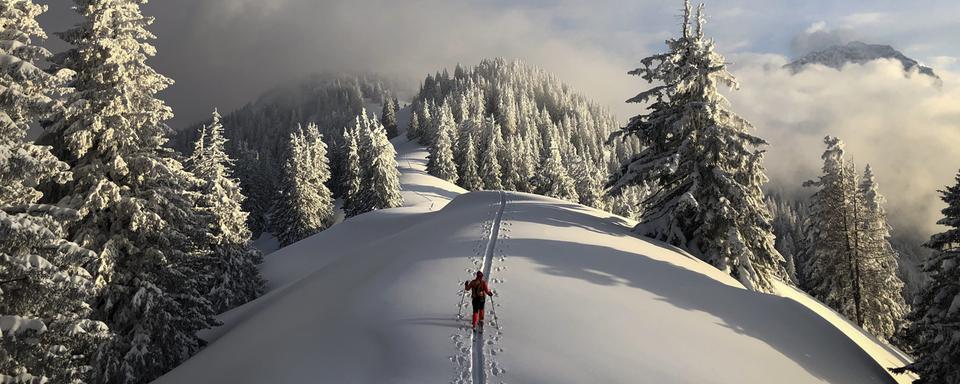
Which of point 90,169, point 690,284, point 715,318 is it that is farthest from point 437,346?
point 90,169

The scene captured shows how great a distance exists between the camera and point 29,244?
34.4ft

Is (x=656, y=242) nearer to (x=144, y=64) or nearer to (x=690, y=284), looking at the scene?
(x=690, y=284)

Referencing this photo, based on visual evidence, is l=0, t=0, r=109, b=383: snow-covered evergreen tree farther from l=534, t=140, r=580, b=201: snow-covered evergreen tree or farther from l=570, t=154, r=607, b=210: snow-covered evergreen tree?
l=570, t=154, r=607, b=210: snow-covered evergreen tree

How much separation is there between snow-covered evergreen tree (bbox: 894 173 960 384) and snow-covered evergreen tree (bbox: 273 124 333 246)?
2087 inches

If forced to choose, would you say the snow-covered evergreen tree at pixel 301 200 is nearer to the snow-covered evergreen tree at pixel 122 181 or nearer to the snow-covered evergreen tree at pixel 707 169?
the snow-covered evergreen tree at pixel 122 181

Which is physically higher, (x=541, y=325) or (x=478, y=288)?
(x=478, y=288)

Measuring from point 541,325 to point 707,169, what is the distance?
43.6 feet

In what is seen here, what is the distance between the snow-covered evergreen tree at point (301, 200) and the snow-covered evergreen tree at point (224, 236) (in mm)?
24503

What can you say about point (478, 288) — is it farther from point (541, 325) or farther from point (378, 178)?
point (378, 178)

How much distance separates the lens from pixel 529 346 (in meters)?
11.3

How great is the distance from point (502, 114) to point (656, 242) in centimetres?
12882

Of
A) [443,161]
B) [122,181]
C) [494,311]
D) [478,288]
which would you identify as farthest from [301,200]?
[478,288]

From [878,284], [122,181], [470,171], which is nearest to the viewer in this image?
[122,181]

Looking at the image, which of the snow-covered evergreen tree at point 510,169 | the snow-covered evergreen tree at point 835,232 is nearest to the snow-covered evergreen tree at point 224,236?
the snow-covered evergreen tree at point 835,232
